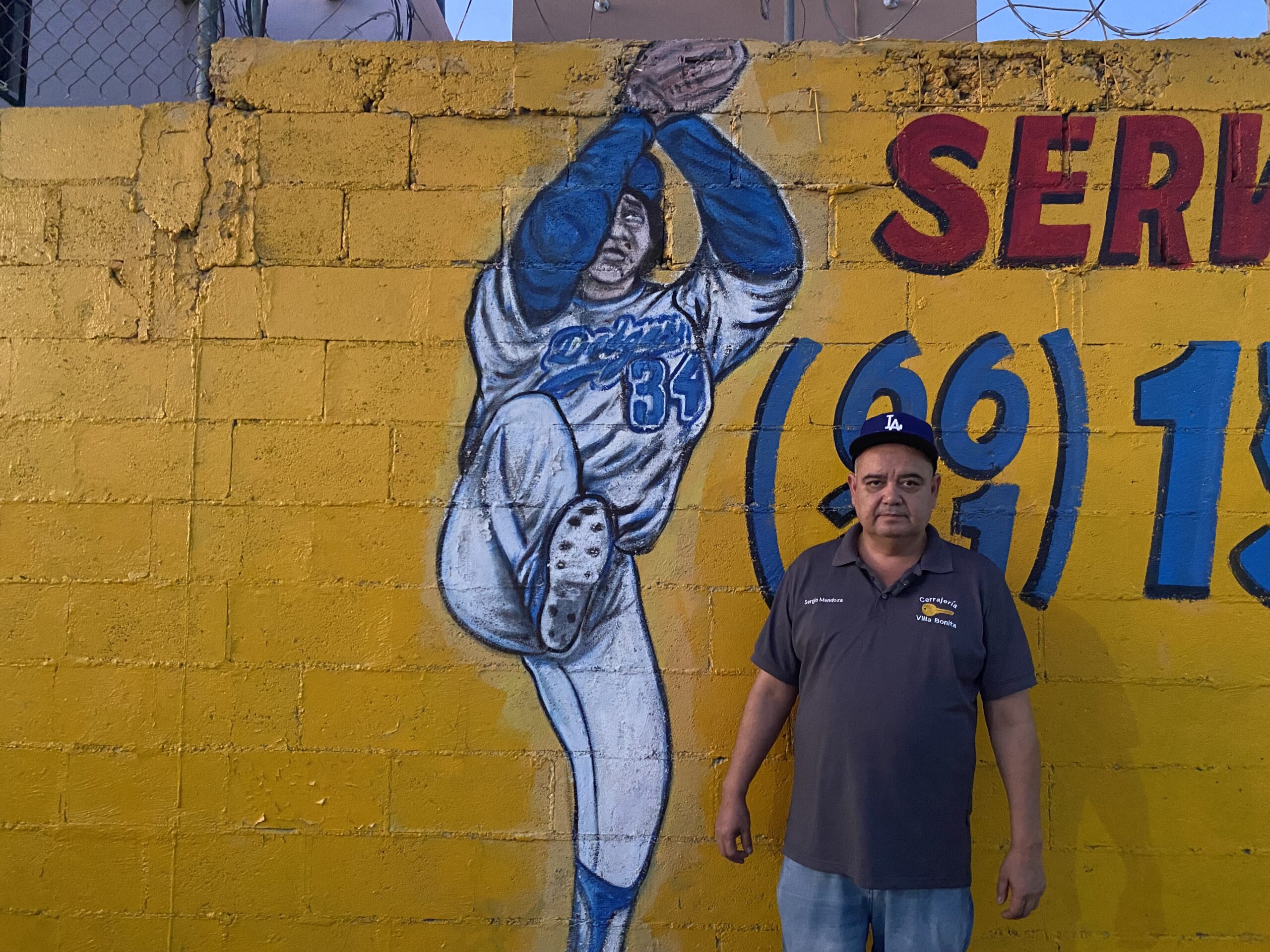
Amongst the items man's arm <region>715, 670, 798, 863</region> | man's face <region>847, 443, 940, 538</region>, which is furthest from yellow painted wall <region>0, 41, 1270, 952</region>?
man's face <region>847, 443, 940, 538</region>

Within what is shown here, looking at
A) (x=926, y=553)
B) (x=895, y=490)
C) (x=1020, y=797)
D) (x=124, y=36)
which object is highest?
(x=124, y=36)

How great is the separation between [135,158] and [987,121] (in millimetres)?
2760

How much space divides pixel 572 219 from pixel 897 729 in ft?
5.92

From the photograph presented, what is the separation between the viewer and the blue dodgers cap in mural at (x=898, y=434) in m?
2.49

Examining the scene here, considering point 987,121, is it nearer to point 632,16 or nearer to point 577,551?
point 577,551

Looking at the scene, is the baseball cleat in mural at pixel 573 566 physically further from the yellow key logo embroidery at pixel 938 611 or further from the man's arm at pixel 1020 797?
the man's arm at pixel 1020 797

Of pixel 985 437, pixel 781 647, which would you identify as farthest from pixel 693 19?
pixel 781 647

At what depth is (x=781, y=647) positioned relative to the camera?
8.43 ft

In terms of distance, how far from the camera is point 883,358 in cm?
291

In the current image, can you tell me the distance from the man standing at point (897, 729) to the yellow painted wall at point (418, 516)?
0.40m

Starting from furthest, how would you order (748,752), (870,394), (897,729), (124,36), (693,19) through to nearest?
1. (693,19)
2. (124,36)
3. (870,394)
4. (748,752)
5. (897,729)

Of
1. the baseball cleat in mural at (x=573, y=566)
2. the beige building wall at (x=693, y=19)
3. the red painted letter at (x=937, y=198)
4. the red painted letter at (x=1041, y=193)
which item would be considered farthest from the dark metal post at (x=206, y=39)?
the beige building wall at (x=693, y=19)

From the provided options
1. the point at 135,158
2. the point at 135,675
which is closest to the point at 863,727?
the point at 135,675

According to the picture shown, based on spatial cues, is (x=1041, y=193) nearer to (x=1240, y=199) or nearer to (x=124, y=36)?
(x=1240, y=199)
